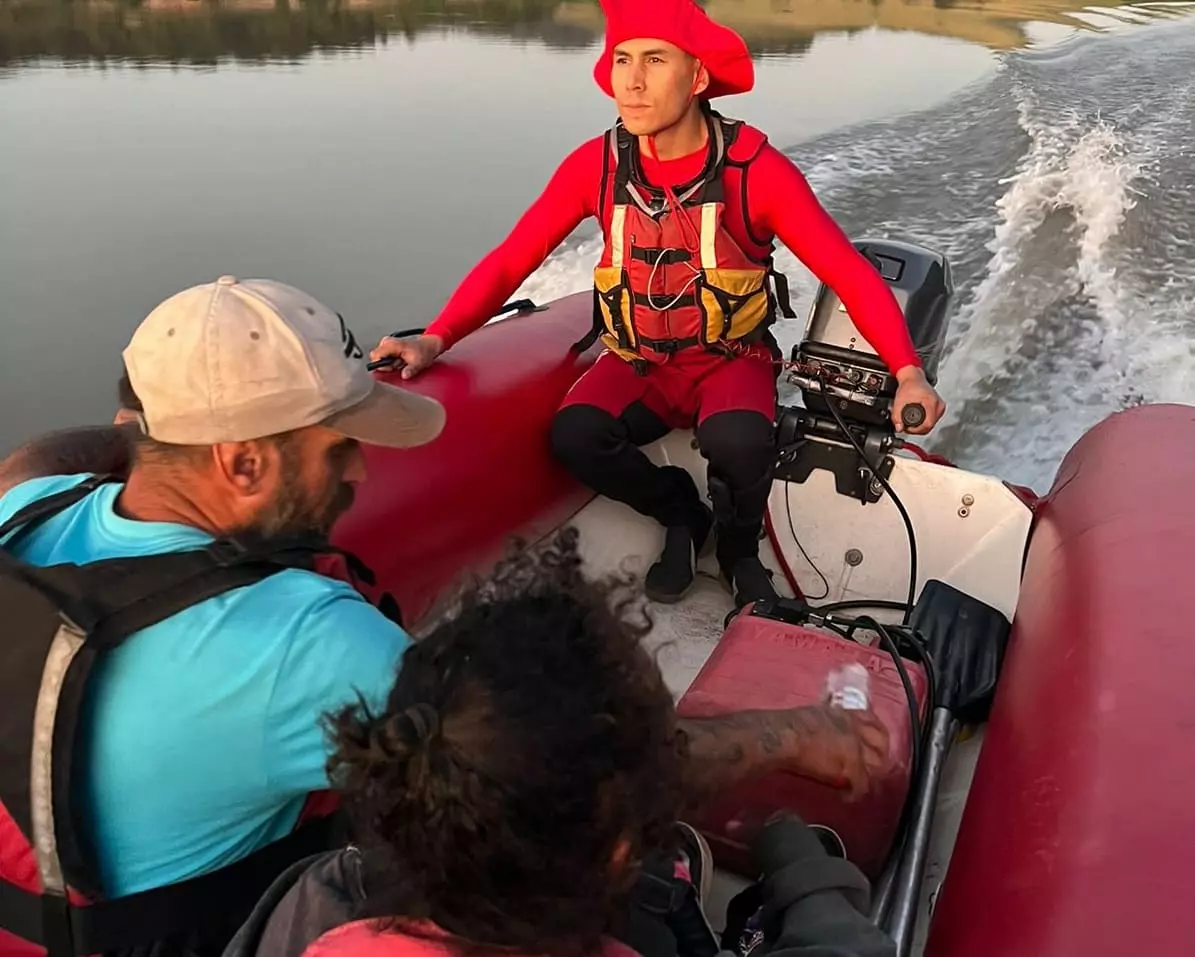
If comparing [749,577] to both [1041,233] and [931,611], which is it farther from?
[1041,233]

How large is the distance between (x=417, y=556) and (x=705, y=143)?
771 mm

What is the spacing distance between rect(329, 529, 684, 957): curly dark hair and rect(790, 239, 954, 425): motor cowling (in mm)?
1204

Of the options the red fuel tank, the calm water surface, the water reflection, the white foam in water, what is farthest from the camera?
the water reflection

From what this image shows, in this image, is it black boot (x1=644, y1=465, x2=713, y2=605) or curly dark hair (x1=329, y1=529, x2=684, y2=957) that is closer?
curly dark hair (x1=329, y1=529, x2=684, y2=957)

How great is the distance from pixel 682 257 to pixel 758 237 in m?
0.13

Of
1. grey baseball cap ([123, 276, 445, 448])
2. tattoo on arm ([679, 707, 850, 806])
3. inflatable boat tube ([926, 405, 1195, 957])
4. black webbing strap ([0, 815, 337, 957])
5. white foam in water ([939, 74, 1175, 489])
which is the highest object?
grey baseball cap ([123, 276, 445, 448])

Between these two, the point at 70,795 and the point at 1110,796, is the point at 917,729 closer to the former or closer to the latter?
the point at 1110,796

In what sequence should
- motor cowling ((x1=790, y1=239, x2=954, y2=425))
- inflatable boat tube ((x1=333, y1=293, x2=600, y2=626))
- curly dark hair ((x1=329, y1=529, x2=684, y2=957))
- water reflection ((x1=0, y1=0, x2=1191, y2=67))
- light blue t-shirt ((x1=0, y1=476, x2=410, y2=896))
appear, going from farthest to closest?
water reflection ((x1=0, y1=0, x2=1191, y2=67)) → motor cowling ((x1=790, y1=239, x2=954, y2=425)) → inflatable boat tube ((x1=333, y1=293, x2=600, y2=626)) → light blue t-shirt ((x1=0, y1=476, x2=410, y2=896)) → curly dark hair ((x1=329, y1=529, x2=684, y2=957))

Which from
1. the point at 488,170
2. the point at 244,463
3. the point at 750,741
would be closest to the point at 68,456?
the point at 244,463

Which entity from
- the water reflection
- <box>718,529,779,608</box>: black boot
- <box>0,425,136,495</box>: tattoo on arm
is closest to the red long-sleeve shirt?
<box>718,529,779,608</box>: black boot

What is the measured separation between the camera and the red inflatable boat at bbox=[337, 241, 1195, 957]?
0.91 meters

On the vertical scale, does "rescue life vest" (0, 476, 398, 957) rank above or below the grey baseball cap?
below

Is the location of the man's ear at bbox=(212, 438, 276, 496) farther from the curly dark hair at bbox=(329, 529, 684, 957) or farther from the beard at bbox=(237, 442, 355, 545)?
the curly dark hair at bbox=(329, 529, 684, 957)

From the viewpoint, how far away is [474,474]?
5.54 feet
